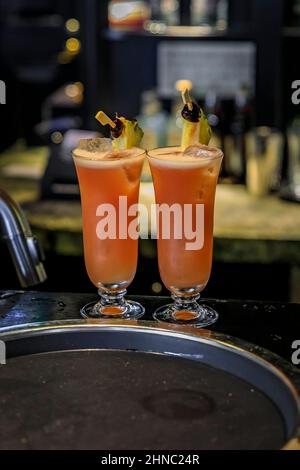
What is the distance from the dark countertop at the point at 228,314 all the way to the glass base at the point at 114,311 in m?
0.01

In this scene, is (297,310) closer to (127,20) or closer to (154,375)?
(154,375)

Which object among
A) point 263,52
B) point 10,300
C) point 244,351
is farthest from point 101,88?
point 244,351

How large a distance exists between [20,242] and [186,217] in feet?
0.91

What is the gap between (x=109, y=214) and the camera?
→ 150cm

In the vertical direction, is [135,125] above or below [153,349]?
above

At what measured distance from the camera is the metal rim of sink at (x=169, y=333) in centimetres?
129

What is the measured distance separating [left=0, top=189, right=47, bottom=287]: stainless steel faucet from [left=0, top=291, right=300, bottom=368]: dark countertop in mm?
75

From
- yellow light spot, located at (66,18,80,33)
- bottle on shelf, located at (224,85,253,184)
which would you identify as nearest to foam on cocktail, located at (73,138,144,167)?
bottle on shelf, located at (224,85,253,184)

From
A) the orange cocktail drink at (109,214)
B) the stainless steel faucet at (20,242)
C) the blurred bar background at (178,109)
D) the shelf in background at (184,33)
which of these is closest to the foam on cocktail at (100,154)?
the orange cocktail drink at (109,214)

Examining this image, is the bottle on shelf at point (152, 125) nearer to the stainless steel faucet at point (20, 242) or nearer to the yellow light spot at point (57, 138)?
the yellow light spot at point (57, 138)

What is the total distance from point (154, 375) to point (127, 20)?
2467mm

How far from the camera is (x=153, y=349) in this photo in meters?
1.39

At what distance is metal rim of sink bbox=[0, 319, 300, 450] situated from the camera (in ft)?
4.24

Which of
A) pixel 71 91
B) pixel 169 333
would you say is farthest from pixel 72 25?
Result: pixel 169 333
